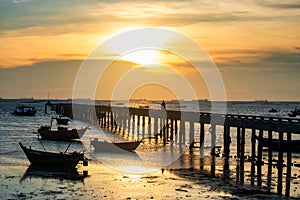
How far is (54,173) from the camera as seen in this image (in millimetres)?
36062

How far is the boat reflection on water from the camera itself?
3433 centimetres

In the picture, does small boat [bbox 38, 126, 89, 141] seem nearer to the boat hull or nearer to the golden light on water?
the boat hull

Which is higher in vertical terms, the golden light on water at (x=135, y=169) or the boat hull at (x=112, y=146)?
the boat hull at (x=112, y=146)

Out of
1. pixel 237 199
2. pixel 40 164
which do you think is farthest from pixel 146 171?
pixel 237 199

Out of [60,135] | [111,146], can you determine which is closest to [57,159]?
[111,146]

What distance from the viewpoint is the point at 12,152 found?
4888 centimetres

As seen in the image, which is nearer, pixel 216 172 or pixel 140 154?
pixel 216 172

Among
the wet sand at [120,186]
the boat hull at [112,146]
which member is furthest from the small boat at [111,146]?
the wet sand at [120,186]

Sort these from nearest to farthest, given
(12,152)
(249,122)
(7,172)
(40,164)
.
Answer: (7,172), (40,164), (249,122), (12,152)

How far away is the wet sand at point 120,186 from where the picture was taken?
28359mm

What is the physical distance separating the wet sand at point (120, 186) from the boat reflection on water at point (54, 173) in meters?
0.06

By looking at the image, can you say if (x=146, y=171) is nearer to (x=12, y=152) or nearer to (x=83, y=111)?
(x=12, y=152)

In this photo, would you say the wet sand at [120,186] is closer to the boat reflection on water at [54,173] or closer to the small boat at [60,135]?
the boat reflection on water at [54,173]

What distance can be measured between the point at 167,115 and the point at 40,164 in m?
27.7
